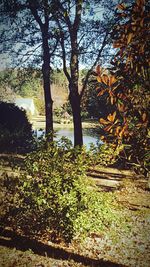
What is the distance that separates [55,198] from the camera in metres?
6.29

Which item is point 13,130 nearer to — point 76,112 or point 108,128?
point 76,112

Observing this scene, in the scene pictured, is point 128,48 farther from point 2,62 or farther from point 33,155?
point 2,62

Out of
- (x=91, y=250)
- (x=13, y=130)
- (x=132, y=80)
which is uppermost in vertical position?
(x=132, y=80)

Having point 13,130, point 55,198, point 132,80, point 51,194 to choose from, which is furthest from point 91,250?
point 13,130

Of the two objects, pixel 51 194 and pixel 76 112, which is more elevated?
pixel 76 112

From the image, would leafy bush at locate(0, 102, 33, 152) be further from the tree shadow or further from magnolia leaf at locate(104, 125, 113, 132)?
magnolia leaf at locate(104, 125, 113, 132)

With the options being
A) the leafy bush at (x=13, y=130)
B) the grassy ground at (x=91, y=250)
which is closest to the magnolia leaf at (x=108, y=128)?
the grassy ground at (x=91, y=250)

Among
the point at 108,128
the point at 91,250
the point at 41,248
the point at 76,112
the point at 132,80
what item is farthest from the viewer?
the point at 76,112

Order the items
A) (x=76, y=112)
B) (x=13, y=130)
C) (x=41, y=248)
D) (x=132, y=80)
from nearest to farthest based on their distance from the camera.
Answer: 1. (x=132, y=80)
2. (x=41, y=248)
3. (x=76, y=112)
4. (x=13, y=130)

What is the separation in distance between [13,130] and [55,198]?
14534 mm

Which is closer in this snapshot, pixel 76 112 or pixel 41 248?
pixel 41 248

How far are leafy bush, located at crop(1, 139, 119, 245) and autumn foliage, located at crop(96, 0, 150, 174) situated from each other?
338cm

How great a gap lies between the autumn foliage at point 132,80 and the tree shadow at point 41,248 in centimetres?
355

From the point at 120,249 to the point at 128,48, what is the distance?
200 inches
